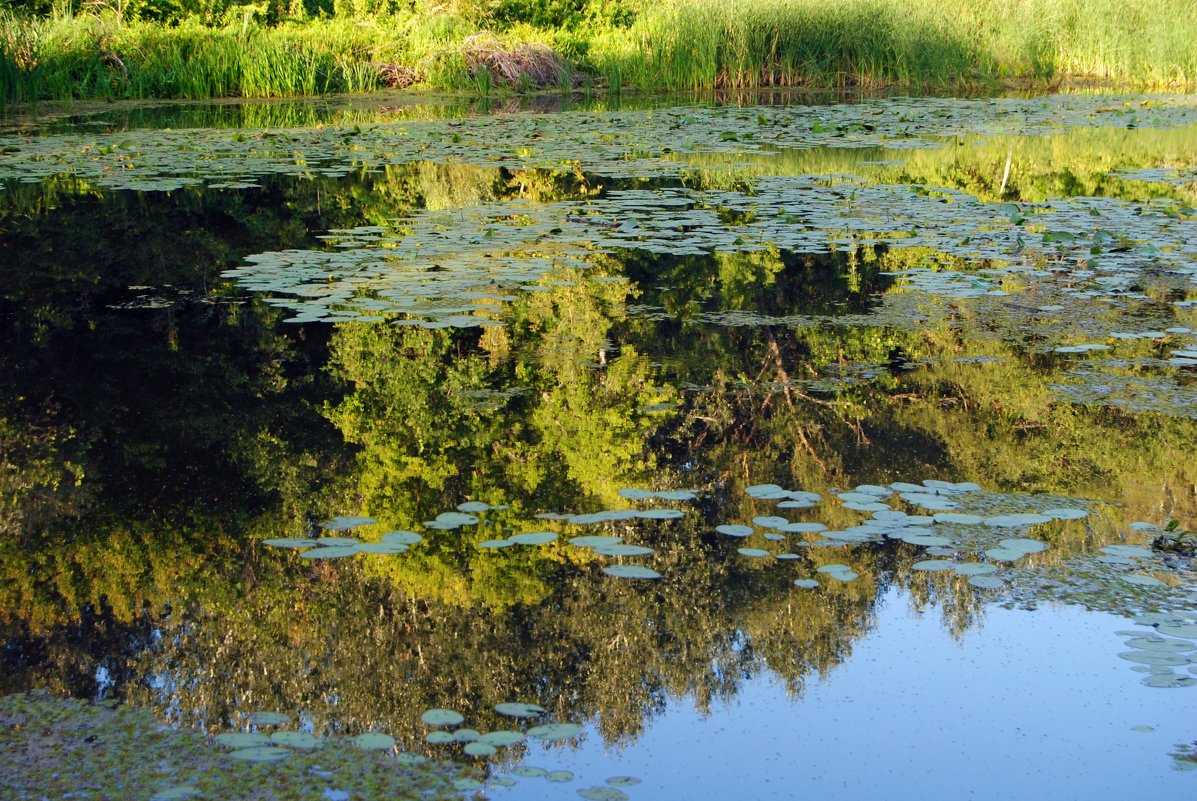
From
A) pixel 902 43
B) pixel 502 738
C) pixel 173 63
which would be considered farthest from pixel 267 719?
pixel 902 43

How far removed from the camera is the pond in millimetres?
1965

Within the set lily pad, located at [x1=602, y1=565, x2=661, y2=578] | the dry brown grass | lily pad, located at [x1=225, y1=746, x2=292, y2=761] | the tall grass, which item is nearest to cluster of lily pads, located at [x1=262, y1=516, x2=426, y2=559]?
lily pad, located at [x1=602, y1=565, x2=661, y2=578]

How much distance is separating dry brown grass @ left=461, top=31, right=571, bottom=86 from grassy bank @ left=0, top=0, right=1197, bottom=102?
3 centimetres

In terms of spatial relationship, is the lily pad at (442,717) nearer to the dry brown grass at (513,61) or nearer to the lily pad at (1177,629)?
the lily pad at (1177,629)

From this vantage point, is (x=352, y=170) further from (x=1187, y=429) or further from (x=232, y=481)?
(x=1187, y=429)

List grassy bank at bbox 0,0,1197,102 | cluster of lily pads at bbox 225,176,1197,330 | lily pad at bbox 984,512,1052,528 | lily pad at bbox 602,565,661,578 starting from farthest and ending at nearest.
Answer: grassy bank at bbox 0,0,1197,102 → cluster of lily pads at bbox 225,176,1197,330 → lily pad at bbox 984,512,1052,528 → lily pad at bbox 602,565,661,578

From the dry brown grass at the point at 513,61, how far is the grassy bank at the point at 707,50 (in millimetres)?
27

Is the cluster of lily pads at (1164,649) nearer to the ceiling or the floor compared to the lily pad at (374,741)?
nearer to the floor

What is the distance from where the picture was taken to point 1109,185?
8039 millimetres

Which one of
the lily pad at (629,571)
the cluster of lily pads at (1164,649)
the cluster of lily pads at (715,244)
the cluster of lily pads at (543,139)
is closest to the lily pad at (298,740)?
the lily pad at (629,571)

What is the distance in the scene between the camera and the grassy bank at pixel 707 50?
16516 mm

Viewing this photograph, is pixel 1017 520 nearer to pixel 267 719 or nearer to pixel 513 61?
pixel 267 719

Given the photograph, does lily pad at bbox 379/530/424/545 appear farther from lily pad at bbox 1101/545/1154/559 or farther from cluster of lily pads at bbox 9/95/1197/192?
cluster of lily pads at bbox 9/95/1197/192

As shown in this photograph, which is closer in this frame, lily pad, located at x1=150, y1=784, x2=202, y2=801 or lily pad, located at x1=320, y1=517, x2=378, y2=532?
lily pad, located at x1=150, y1=784, x2=202, y2=801
